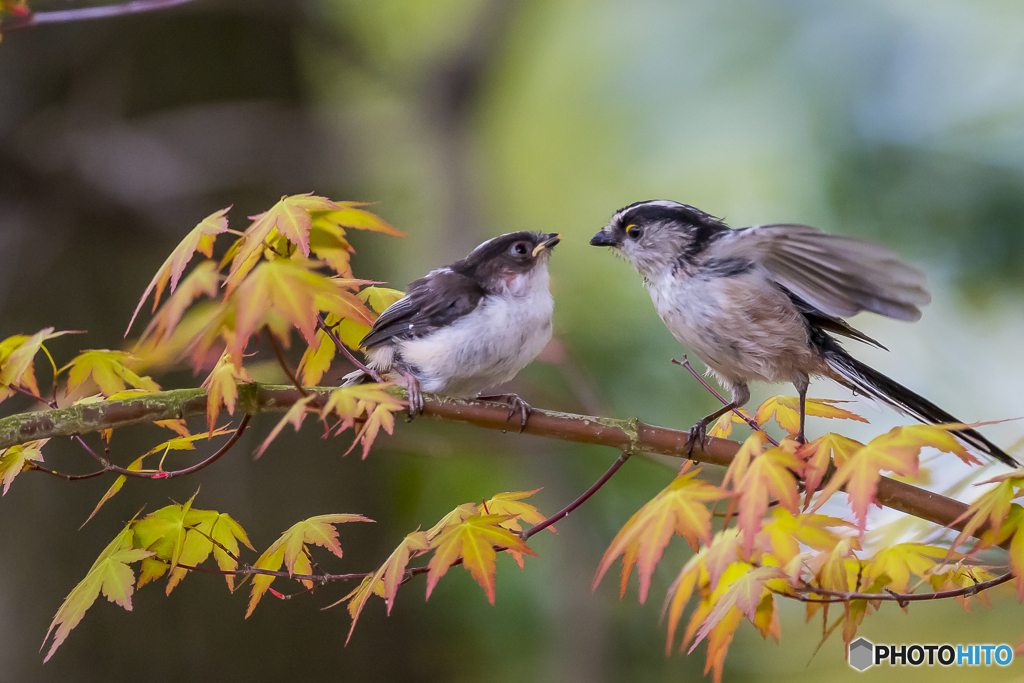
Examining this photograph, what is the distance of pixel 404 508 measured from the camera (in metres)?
3.64

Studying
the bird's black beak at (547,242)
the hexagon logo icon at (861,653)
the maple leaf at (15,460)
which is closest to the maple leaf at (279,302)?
the maple leaf at (15,460)

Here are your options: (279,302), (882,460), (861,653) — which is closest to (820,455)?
(882,460)

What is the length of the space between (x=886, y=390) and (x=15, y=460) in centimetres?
143

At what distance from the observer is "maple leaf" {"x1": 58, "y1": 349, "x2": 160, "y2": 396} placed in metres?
1.25

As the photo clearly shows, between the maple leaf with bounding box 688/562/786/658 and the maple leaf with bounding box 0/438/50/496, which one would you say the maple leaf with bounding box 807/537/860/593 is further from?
the maple leaf with bounding box 0/438/50/496

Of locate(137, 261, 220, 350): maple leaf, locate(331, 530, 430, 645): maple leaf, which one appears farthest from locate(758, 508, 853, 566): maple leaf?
locate(137, 261, 220, 350): maple leaf

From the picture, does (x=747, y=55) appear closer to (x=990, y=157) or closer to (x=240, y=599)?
(x=990, y=157)

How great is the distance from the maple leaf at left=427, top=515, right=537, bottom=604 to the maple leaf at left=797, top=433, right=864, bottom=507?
40 centimetres

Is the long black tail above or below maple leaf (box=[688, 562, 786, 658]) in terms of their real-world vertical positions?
above

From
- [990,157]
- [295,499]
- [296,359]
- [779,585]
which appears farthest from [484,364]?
[990,157]

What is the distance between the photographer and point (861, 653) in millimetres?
1562

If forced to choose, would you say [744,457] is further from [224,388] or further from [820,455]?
[224,388]

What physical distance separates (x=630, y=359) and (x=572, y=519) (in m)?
1.03

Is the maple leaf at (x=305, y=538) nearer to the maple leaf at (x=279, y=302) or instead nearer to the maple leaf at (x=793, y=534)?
the maple leaf at (x=279, y=302)
